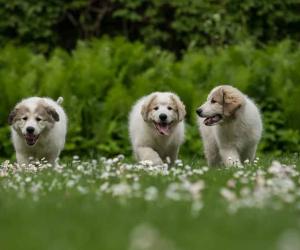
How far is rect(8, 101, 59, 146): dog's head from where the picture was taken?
10891 mm

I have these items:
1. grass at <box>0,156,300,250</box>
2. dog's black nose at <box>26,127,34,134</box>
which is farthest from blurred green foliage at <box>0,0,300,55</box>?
grass at <box>0,156,300,250</box>

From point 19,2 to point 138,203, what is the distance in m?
13.7

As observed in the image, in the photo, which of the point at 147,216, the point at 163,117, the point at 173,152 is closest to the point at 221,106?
the point at 163,117

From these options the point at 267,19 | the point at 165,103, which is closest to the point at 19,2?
the point at 267,19

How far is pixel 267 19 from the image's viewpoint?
758 inches

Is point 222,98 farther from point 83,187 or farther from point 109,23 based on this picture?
point 109,23

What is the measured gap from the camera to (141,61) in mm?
16016

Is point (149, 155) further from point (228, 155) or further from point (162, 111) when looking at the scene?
point (228, 155)

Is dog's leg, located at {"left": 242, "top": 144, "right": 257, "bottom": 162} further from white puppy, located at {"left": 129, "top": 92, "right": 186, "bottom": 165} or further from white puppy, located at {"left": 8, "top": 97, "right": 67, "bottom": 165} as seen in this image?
white puppy, located at {"left": 8, "top": 97, "right": 67, "bottom": 165}

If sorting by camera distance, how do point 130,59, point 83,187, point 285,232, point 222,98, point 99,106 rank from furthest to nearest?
point 130,59 → point 99,106 → point 222,98 → point 83,187 → point 285,232

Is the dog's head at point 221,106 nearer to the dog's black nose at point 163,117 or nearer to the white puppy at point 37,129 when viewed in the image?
the dog's black nose at point 163,117

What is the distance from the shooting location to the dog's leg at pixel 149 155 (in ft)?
35.3

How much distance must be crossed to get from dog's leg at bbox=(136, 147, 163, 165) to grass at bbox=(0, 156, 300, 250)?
3366 millimetres

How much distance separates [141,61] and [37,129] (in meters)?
5.42
